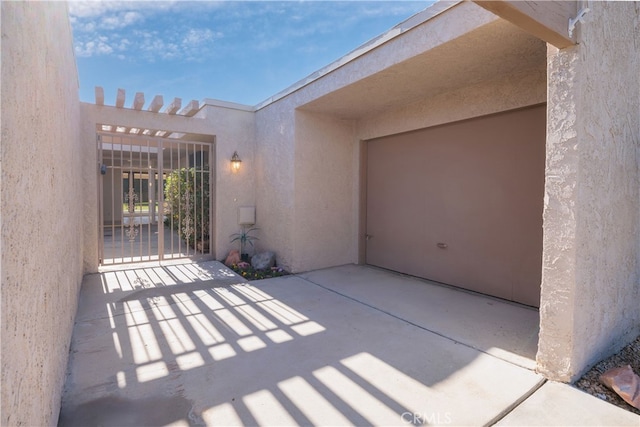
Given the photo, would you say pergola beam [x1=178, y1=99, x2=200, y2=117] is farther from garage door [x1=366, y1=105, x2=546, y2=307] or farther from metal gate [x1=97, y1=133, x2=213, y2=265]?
garage door [x1=366, y1=105, x2=546, y2=307]

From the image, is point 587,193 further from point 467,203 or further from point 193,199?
point 193,199

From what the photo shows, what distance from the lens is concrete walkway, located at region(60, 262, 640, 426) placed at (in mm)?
2635

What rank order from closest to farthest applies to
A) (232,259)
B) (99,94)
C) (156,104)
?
(99,94), (156,104), (232,259)

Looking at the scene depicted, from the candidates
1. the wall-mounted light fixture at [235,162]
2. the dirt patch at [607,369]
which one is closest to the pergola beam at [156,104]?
the wall-mounted light fixture at [235,162]

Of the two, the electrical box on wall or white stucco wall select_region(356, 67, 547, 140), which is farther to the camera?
the electrical box on wall

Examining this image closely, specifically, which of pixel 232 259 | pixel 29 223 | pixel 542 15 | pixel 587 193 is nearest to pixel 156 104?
pixel 232 259

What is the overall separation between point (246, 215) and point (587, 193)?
283 inches

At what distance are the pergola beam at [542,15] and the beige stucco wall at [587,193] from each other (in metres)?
0.19

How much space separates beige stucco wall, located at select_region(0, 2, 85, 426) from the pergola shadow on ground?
746mm

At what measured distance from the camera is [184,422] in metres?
2.52

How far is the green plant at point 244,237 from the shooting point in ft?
27.8

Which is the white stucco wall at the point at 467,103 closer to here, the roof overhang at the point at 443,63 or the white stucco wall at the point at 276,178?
the roof overhang at the point at 443,63

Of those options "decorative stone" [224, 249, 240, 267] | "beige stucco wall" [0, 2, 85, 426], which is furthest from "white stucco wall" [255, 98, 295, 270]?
"beige stucco wall" [0, 2, 85, 426]

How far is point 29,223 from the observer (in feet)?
5.95
